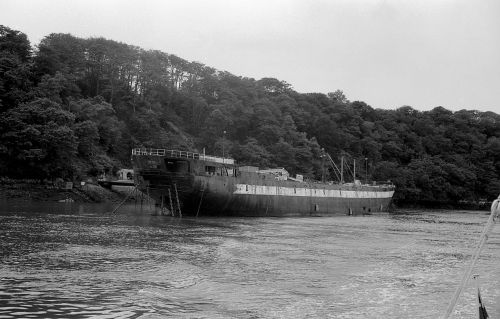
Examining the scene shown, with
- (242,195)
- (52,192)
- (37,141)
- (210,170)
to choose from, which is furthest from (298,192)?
(37,141)

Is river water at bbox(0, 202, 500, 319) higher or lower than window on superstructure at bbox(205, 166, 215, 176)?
lower

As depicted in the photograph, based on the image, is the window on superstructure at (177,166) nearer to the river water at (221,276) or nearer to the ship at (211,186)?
the ship at (211,186)

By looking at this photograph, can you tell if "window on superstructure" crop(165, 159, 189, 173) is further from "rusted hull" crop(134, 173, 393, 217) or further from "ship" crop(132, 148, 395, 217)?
"rusted hull" crop(134, 173, 393, 217)

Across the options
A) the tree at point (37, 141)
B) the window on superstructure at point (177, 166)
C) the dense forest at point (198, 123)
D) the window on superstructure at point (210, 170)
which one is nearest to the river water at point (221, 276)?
the window on superstructure at point (177, 166)

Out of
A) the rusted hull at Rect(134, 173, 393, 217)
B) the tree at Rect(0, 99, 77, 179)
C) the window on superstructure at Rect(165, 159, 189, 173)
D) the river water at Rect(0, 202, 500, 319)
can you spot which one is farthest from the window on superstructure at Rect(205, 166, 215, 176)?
the tree at Rect(0, 99, 77, 179)

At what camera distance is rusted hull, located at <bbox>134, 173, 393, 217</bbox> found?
47.0 meters

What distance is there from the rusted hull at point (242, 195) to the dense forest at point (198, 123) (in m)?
19.8

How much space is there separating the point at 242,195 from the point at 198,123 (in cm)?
5478

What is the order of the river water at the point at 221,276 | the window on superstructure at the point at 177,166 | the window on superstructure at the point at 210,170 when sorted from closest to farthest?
the river water at the point at 221,276 → the window on superstructure at the point at 177,166 → the window on superstructure at the point at 210,170

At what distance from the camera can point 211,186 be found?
4803 cm

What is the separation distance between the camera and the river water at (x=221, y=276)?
43.4ft

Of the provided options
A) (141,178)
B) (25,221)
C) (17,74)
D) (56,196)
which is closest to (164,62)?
(17,74)

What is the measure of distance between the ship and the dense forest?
2191 cm

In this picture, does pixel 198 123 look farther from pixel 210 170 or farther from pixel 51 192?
pixel 210 170
